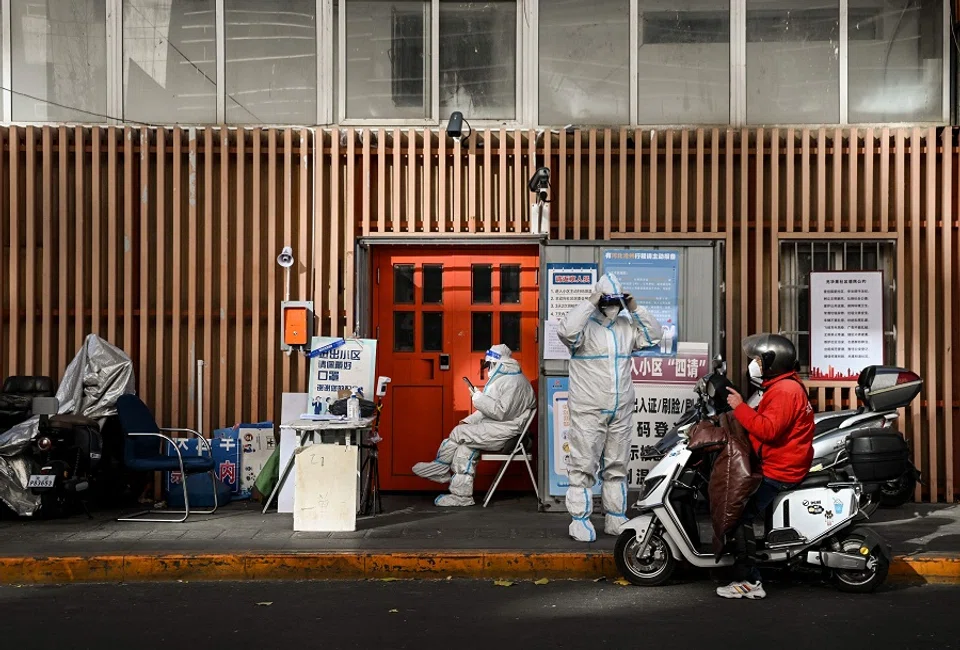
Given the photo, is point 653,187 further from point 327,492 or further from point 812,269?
point 327,492

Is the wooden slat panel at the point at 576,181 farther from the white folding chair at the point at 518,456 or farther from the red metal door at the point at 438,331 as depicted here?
the white folding chair at the point at 518,456

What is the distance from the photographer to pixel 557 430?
1017 centimetres

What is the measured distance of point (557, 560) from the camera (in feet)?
26.4

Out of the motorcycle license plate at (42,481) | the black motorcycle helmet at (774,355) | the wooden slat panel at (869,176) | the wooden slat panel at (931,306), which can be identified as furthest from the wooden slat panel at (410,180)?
the wooden slat panel at (931,306)

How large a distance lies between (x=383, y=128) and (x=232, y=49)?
1782mm

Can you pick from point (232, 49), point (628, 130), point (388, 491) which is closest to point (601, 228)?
point (628, 130)

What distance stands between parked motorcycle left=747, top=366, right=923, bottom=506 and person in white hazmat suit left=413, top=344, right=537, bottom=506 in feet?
7.04

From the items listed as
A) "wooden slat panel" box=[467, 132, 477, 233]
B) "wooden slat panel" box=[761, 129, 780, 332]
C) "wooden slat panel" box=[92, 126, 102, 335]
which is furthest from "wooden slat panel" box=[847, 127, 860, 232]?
"wooden slat panel" box=[92, 126, 102, 335]

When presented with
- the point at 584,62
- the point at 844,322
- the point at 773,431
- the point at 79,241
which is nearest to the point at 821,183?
the point at 844,322

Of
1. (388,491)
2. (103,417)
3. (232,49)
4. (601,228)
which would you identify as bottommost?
(388,491)

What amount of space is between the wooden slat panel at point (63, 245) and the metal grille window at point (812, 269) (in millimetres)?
6325

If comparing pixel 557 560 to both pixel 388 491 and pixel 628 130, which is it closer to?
pixel 388 491

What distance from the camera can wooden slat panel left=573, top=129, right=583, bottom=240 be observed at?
10.7 m

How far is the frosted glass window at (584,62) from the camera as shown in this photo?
11.2 meters
